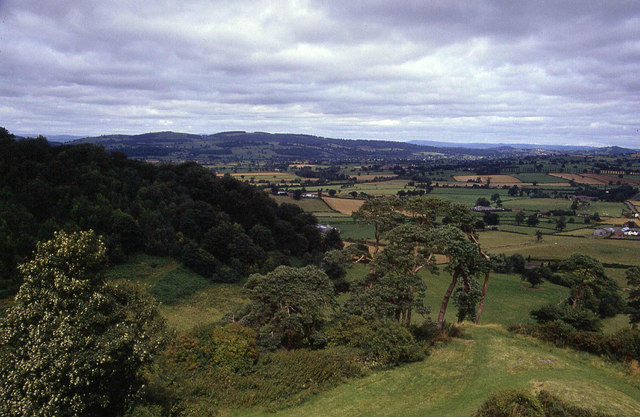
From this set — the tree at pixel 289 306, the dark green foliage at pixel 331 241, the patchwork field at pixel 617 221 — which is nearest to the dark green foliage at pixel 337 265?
the tree at pixel 289 306

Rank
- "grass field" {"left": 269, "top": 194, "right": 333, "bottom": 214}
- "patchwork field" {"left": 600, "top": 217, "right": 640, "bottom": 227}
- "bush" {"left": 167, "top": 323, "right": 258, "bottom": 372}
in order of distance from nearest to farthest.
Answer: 1. "bush" {"left": 167, "top": 323, "right": 258, "bottom": 372}
2. "patchwork field" {"left": 600, "top": 217, "right": 640, "bottom": 227}
3. "grass field" {"left": 269, "top": 194, "right": 333, "bottom": 214}

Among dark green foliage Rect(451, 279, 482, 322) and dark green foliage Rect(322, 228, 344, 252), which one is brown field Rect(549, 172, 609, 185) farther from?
dark green foliage Rect(451, 279, 482, 322)

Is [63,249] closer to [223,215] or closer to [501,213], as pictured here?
[223,215]

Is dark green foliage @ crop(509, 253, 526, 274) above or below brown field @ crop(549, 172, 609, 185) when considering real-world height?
below

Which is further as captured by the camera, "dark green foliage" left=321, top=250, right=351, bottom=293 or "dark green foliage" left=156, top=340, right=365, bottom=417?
"dark green foliage" left=321, top=250, right=351, bottom=293

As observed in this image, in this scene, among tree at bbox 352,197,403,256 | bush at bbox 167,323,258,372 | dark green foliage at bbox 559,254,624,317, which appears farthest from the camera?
tree at bbox 352,197,403,256

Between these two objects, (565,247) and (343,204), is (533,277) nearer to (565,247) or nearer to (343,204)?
(565,247)

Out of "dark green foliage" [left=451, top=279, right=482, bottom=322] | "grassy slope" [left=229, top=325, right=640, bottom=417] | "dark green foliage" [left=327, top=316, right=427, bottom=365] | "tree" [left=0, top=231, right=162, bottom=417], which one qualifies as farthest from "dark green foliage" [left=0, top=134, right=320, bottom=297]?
"grassy slope" [left=229, top=325, right=640, bottom=417]
